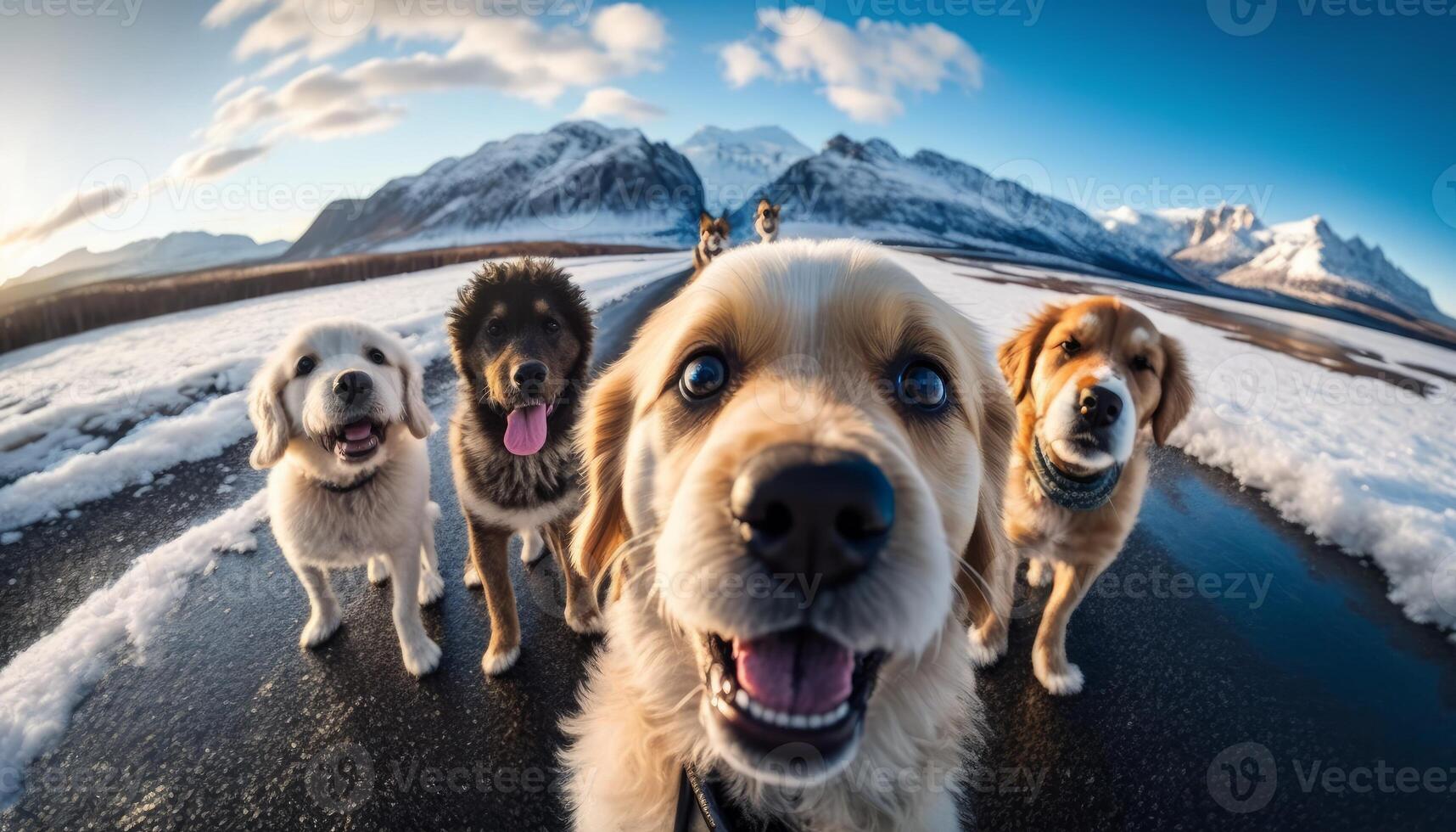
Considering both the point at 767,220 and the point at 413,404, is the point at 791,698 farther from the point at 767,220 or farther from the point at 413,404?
the point at 767,220

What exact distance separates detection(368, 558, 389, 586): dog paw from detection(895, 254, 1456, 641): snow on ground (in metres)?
4.13

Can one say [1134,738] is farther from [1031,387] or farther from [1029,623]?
[1031,387]

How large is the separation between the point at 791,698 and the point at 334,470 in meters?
3.11

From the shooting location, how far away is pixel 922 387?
75.3 inches

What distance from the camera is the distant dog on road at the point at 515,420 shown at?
11.0ft

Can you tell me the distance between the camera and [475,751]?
281 cm

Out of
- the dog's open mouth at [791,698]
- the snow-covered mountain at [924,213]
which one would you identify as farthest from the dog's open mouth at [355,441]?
the snow-covered mountain at [924,213]

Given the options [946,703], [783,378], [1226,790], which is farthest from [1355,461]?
[783,378]

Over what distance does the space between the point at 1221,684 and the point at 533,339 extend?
4737mm

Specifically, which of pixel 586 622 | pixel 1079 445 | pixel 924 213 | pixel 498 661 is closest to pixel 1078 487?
pixel 1079 445

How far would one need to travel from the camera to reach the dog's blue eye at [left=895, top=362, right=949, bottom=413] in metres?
1.89

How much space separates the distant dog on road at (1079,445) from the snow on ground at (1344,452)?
52 cm

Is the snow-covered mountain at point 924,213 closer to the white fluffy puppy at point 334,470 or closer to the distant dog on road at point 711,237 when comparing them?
the distant dog on road at point 711,237

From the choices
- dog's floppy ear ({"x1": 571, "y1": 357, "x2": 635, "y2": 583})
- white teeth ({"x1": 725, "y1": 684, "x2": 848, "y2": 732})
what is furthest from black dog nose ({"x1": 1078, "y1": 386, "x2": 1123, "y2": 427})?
dog's floppy ear ({"x1": 571, "y1": 357, "x2": 635, "y2": 583})
